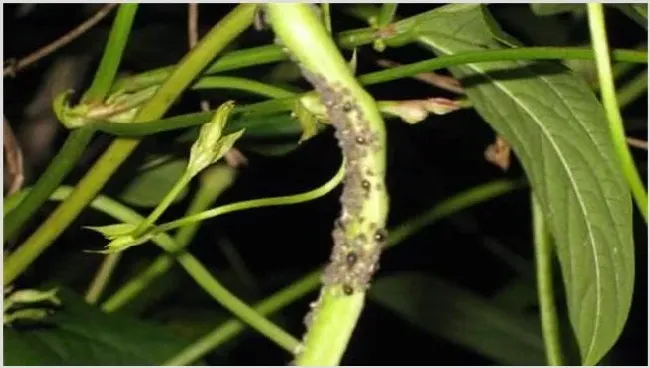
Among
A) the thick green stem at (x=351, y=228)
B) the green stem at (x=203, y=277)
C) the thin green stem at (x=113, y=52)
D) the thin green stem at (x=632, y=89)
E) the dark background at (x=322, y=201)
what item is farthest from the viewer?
the dark background at (x=322, y=201)

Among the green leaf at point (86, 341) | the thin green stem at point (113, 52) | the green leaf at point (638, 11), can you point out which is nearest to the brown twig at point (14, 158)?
the green leaf at point (86, 341)

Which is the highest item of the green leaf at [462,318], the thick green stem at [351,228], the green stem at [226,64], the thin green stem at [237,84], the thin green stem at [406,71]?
the green stem at [226,64]

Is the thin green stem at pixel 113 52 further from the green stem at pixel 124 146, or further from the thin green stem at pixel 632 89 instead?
the thin green stem at pixel 632 89

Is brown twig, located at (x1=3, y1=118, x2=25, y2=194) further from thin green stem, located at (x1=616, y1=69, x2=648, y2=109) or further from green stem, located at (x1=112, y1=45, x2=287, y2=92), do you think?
thin green stem, located at (x1=616, y1=69, x2=648, y2=109)

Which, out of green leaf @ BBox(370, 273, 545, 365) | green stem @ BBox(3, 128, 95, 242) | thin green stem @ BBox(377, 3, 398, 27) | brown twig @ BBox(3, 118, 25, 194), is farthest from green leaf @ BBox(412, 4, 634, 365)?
green leaf @ BBox(370, 273, 545, 365)

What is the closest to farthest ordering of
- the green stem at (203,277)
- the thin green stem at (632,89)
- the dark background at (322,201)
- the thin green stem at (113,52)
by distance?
1. the thin green stem at (113,52)
2. the green stem at (203,277)
3. the thin green stem at (632,89)
4. the dark background at (322,201)

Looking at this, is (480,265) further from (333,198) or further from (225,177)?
(225,177)
